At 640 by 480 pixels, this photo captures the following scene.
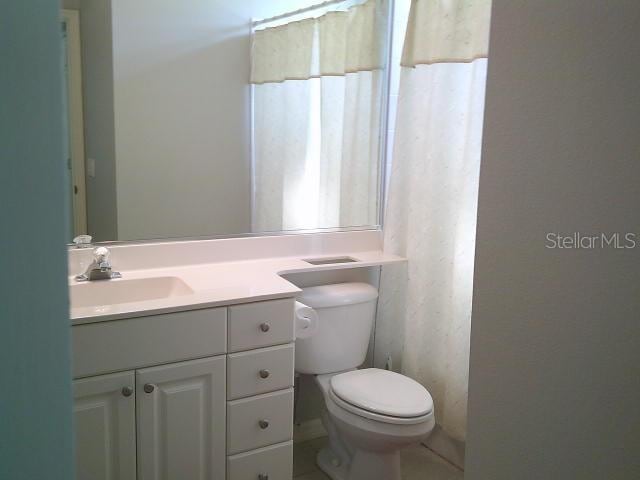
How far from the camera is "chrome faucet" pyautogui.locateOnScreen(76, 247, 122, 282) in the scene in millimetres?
1817

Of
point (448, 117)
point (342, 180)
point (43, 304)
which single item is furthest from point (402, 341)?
point (43, 304)

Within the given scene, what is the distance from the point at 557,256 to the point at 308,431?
2.04 m

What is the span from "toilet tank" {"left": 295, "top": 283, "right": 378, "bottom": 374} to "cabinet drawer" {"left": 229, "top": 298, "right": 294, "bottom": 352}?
326mm

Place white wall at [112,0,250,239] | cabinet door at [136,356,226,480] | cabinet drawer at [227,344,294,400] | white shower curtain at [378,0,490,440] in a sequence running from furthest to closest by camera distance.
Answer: white shower curtain at [378,0,490,440] < white wall at [112,0,250,239] < cabinet drawer at [227,344,294,400] < cabinet door at [136,356,226,480]

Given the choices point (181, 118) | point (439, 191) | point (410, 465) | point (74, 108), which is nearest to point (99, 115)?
point (74, 108)

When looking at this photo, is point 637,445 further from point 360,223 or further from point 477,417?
point 360,223

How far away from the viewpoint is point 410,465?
2.36 meters

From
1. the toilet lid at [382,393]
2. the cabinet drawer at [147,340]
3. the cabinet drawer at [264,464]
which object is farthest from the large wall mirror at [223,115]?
the cabinet drawer at [264,464]

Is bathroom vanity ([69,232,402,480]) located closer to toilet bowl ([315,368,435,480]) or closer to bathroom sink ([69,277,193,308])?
bathroom sink ([69,277,193,308])

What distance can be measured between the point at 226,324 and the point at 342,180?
3.45ft

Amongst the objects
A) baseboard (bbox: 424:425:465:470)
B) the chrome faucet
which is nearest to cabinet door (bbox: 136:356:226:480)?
the chrome faucet

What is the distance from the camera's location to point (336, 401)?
78.9 inches

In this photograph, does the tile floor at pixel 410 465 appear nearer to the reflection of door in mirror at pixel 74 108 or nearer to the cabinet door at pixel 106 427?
the cabinet door at pixel 106 427

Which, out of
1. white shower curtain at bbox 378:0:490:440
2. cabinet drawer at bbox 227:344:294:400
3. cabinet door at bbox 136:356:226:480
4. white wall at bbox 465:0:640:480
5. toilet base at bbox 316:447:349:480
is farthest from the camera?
toilet base at bbox 316:447:349:480
